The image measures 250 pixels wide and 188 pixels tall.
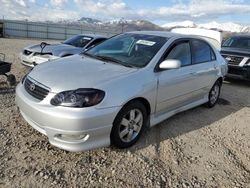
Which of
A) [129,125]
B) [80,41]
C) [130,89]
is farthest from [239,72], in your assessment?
[130,89]

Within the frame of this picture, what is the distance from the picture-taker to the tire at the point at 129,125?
3547mm

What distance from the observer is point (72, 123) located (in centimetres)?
312

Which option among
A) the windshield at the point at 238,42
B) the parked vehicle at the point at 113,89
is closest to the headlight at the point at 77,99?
the parked vehicle at the point at 113,89

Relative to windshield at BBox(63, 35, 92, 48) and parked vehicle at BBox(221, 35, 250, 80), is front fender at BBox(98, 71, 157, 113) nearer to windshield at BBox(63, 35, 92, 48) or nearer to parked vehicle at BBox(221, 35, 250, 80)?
windshield at BBox(63, 35, 92, 48)

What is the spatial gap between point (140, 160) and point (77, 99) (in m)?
1.15

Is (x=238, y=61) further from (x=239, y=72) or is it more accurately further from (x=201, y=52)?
(x=201, y=52)

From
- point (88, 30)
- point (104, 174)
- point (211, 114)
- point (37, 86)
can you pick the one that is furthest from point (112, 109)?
point (88, 30)

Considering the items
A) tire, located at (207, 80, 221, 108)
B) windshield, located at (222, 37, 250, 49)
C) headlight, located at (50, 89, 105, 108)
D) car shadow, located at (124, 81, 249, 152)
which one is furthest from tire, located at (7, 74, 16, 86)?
windshield, located at (222, 37, 250, 49)

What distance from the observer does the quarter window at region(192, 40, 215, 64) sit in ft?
16.9

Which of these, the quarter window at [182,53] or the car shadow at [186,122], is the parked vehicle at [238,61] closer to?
the car shadow at [186,122]

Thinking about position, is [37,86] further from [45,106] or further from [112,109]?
[112,109]

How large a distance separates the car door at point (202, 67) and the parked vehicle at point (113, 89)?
22 mm

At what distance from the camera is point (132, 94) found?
3.58 meters

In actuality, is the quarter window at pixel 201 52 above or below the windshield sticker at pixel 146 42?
below
